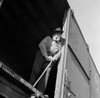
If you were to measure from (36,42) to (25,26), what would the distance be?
61cm

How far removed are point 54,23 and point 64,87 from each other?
1781 mm

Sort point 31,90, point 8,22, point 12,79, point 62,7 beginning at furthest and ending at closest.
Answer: point 8,22
point 62,7
point 31,90
point 12,79

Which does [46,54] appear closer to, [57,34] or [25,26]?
[57,34]

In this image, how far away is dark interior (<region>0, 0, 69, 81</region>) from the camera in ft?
13.7

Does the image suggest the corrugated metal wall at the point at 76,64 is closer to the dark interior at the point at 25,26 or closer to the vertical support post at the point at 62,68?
the vertical support post at the point at 62,68

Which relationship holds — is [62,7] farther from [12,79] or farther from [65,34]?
[12,79]

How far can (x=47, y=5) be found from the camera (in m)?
4.09

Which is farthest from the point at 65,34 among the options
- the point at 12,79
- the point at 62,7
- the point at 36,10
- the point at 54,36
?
the point at 12,79

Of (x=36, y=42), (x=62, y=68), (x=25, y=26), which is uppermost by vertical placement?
(x=25, y=26)

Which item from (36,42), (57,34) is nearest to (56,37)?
(57,34)

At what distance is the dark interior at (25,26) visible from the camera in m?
4.17

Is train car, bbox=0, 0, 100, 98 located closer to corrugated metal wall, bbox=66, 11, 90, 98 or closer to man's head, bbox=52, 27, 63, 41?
corrugated metal wall, bbox=66, 11, 90, 98

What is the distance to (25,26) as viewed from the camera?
485cm

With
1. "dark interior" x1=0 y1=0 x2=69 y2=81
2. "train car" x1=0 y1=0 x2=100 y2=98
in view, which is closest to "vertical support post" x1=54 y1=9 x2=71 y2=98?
"train car" x1=0 y1=0 x2=100 y2=98
